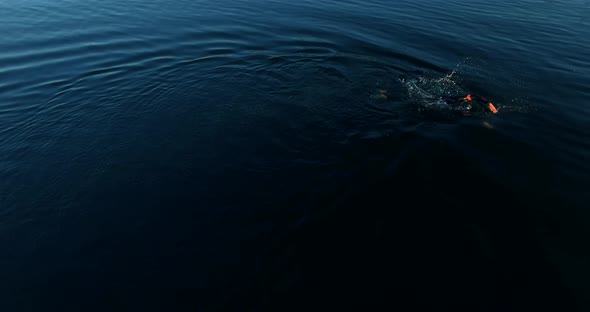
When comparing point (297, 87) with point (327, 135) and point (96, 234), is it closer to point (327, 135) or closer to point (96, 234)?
point (327, 135)

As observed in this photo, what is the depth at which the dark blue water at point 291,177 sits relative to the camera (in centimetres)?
1079

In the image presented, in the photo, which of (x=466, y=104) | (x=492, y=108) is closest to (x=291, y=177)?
(x=466, y=104)

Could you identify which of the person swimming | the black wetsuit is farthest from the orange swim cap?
the black wetsuit

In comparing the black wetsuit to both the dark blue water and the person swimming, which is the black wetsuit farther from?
the dark blue water

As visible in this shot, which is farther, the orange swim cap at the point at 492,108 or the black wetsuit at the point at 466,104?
the black wetsuit at the point at 466,104

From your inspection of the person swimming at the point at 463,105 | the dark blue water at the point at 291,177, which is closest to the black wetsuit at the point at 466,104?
the person swimming at the point at 463,105

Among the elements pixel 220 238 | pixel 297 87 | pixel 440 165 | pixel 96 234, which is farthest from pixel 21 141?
pixel 440 165

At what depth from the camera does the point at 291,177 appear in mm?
14430

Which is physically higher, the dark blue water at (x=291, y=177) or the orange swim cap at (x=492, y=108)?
the orange swim cap at (x=492, y=108)

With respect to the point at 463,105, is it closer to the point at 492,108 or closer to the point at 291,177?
the point at 492,108

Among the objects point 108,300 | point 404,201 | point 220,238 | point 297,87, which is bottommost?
point 108,300

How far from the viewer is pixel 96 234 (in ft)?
40.9

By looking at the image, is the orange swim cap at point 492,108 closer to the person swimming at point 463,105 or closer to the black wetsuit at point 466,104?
the person swimming at point 463,105

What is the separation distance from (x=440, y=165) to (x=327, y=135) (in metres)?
5.28
